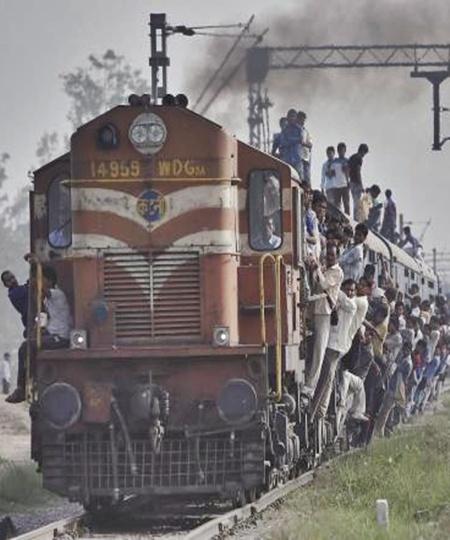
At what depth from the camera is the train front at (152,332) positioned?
1388cm

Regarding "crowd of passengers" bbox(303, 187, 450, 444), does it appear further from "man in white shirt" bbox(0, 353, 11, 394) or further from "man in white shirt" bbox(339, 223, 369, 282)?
"man in white shirt" bbox(0, 353, 11, 394)

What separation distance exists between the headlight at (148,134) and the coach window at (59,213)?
0.76 m

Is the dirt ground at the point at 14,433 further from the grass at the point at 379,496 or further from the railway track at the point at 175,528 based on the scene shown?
the railway track at the point at 175,528

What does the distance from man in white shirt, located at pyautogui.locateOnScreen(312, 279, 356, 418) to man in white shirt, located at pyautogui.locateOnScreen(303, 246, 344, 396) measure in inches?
16.9

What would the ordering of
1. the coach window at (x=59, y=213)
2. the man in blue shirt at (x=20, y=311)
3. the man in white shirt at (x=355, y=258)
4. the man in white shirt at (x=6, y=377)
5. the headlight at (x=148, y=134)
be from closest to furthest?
the headlight at (x=148, y=134)
the coach window at (x=59, y=213)
the man in blue shirt at (x=20, y=311)
the man in white shirt at (x=355, y=258)
the man in white shirt at (x=6, y=377)

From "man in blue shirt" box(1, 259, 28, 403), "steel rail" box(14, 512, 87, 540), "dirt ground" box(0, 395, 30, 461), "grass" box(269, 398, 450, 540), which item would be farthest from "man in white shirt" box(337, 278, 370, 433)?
"dirt ground" box(0, 395, 30, 461)

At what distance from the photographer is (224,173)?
14211 mm

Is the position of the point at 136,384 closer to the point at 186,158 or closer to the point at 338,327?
the point at 186,158

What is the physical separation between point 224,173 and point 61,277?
5.75 feet

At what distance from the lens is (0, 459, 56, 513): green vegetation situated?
17.7m

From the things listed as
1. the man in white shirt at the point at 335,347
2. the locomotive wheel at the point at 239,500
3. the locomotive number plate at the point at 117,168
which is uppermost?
the locomotive number plate at the point at 117,168

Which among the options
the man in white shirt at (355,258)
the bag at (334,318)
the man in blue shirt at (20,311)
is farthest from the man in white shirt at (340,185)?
the man in blue shirt at (20,311)

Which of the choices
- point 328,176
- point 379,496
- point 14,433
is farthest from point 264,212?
point 14,433

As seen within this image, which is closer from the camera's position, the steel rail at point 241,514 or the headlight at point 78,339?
the steel rail at point 241,514
